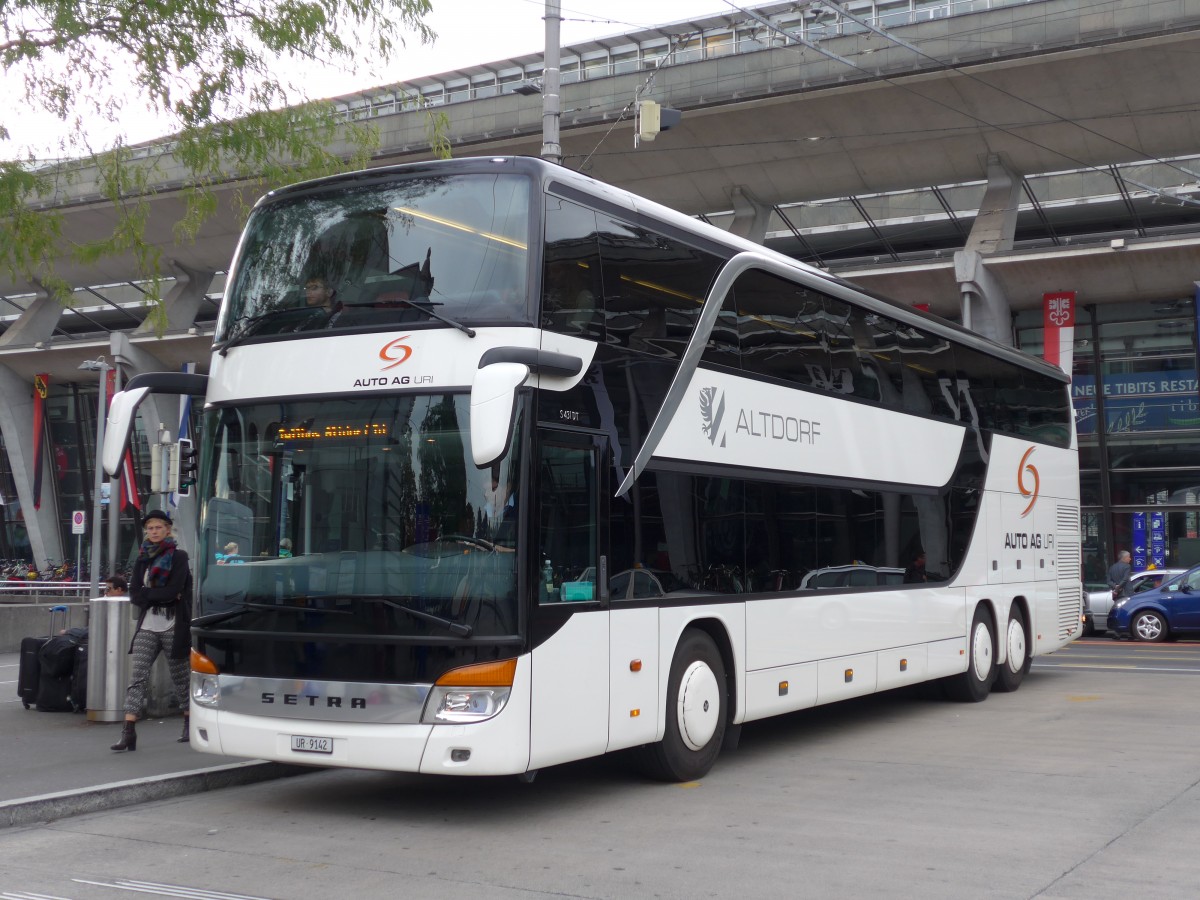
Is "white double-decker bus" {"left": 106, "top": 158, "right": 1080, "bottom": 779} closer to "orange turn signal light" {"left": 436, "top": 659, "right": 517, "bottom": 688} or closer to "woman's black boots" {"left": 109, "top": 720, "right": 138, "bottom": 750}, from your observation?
"orange turn signal light" {"left": 436, "top": 659, "right": 517, "bottom": 688}

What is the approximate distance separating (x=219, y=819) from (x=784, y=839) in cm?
358

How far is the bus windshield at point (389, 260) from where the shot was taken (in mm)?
8180

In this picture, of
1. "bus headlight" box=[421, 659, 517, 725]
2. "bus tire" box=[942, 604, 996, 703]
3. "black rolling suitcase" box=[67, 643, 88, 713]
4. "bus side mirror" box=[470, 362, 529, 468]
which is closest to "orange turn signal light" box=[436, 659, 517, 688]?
"bus headlight" box=[421, 659, 517, 725]

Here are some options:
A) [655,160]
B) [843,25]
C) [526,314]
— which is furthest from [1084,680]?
[655,160]

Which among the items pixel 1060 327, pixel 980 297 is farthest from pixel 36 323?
pixel 1060 327

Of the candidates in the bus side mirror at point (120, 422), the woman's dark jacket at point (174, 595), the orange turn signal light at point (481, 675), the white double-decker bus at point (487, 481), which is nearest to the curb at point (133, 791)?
the white double-decker bus at point (487, 481)

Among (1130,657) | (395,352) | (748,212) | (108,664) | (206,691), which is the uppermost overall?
(748,212)

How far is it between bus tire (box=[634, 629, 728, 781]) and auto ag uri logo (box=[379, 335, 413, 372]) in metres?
3.05

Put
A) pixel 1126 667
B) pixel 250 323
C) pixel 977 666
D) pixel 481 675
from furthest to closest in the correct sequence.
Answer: pixel 1126 667 → pixel 977 666 → pixel 250 323 → pixel 481 675

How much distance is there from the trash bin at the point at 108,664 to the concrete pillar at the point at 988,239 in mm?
23158

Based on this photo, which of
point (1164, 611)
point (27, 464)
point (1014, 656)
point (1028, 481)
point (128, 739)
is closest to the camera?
point (128, 739)

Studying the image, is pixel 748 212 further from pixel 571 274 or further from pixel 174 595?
pixel 571 274

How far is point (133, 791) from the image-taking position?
28.9 feet

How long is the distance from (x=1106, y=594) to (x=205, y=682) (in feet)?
79.8
